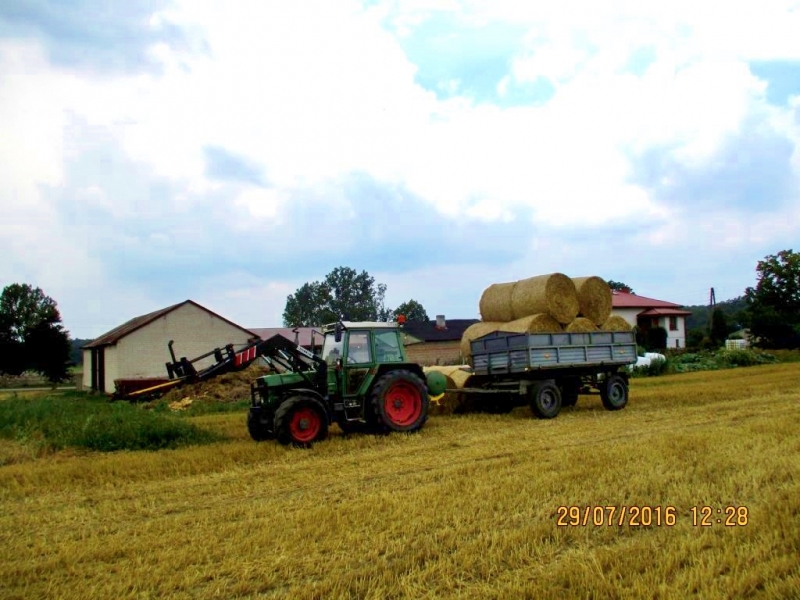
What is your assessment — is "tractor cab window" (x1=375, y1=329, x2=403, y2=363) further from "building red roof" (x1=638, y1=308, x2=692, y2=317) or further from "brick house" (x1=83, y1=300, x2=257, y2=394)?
"building red roof" (x1=638, y1=308, x2=692, y2=317)

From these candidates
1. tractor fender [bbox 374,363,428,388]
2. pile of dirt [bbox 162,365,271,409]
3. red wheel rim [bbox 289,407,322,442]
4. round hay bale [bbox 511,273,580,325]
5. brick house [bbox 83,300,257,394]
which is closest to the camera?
red wheel rim [bbox 289,407,322,442]

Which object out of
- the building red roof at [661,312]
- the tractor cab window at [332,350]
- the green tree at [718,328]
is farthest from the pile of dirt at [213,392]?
the green tree at [718,328]

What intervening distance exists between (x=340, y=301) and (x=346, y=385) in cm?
7190

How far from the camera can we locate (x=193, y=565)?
16.6ft

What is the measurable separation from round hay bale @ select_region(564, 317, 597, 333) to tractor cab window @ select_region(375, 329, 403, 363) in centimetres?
411

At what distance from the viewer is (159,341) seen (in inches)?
1249

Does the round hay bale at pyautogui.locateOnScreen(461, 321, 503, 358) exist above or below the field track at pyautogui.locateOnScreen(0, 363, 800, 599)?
above

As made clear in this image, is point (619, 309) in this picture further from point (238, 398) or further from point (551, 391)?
point (551, 391)

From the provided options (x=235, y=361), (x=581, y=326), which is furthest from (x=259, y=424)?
(x=581, y=326)

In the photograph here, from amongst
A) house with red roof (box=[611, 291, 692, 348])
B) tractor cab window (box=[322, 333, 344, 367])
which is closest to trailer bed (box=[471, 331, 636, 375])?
tractor cab window (box=[322, 333, 344, 367])

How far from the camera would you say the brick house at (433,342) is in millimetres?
47062

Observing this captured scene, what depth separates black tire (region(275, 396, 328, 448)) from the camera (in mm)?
10391

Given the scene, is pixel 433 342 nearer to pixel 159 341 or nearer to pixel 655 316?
pixel 655 316

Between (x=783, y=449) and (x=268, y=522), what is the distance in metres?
6.01
